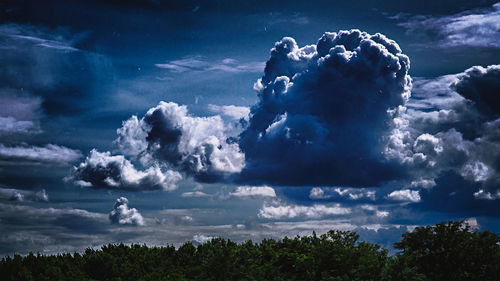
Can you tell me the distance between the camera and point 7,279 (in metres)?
42.4

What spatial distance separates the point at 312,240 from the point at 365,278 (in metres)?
13.5

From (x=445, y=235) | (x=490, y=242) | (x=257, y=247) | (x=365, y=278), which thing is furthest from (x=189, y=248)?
(x=490, y=242)

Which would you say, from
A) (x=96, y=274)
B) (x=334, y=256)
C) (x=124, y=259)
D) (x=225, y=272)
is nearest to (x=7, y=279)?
(x=96, y=274)

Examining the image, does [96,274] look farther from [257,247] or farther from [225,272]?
[257,247]

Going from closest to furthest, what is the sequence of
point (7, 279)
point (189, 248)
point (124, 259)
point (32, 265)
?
point (7, 279) → point (32, 265) → point (124, 259) → point (189, 248)

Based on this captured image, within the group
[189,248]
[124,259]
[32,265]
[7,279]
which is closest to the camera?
[7,279]

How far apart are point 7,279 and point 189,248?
21.0 metres

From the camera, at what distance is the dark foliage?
4572 cm

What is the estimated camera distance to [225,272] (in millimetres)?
47344

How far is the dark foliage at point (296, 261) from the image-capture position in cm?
4572

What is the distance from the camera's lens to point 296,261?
5203 cm

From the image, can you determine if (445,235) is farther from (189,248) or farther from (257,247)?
(189,248)

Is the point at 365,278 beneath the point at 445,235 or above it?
beneath

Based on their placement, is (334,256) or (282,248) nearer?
(334,256)
